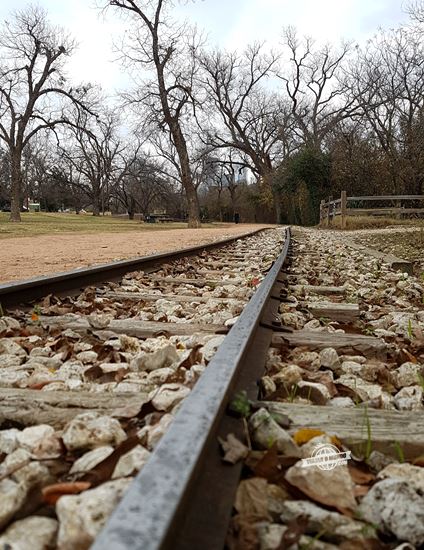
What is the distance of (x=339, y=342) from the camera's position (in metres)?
2.30

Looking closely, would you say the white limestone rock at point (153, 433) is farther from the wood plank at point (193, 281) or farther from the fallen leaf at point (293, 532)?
the wood plank at point (193, 281)

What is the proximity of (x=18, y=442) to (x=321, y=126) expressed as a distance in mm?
44013

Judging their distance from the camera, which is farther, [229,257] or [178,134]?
[178,134]

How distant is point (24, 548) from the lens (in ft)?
2.67

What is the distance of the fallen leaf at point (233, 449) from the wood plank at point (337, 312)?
2.07m

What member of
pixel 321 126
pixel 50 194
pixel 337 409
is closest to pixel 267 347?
pixel 337 409

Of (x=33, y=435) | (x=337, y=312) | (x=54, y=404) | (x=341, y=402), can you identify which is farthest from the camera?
(x=337, y=312)

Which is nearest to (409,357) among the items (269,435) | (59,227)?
(269,435)

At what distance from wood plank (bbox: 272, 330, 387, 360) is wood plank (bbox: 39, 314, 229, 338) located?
31cm

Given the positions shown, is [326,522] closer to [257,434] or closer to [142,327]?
[257,434]

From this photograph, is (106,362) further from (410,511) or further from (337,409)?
(410,511)

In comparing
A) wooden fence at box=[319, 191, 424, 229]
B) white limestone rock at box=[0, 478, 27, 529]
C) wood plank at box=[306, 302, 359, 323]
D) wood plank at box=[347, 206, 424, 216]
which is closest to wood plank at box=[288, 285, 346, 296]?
wood plank at box=[306, 302, 359, 323]

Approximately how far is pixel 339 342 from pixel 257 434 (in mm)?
1171

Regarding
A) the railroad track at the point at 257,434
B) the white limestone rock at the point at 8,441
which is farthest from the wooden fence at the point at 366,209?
the white limestone rock at the point at 8,441
